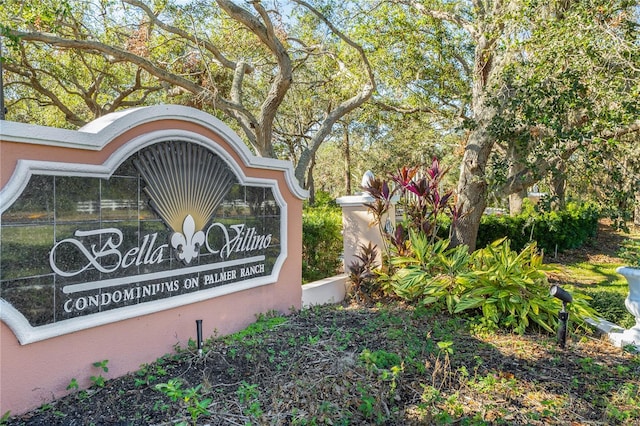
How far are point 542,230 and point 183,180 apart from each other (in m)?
11.7

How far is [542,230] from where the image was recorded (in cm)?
1292

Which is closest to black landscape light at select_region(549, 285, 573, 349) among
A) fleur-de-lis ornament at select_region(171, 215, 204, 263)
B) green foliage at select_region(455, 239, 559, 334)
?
green foliage at select_region(455, 239, 559, 334)

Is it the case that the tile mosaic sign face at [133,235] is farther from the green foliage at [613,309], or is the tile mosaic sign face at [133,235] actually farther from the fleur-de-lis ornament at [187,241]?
the green foliage at [613,309]

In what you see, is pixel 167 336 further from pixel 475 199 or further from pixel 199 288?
pixel 475 199

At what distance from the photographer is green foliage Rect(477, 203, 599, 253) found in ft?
38.8

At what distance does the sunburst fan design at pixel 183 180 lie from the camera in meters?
3.95

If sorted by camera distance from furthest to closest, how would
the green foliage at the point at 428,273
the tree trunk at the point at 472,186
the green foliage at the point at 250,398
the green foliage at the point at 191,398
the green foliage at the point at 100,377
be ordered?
the tree trunk at the point at 472,186, the green foliage at the point at 428,273, the green foliage at the point at 100,377, the green foliage at the point at 250,398, the green foliage at the point at 191,398

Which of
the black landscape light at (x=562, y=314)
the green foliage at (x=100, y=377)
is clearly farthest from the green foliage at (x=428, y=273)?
the green foliage at (x=100, y=377)

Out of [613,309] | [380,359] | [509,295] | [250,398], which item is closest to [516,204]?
[613,309]

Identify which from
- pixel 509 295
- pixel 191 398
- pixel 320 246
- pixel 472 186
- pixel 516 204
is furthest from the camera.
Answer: pixel 516 204

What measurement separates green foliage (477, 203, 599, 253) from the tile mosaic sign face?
8291mm

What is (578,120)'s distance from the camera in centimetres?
680

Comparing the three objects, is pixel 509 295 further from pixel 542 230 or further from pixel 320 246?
pixel 542 230

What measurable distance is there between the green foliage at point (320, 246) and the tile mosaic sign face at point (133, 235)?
2549 mm
